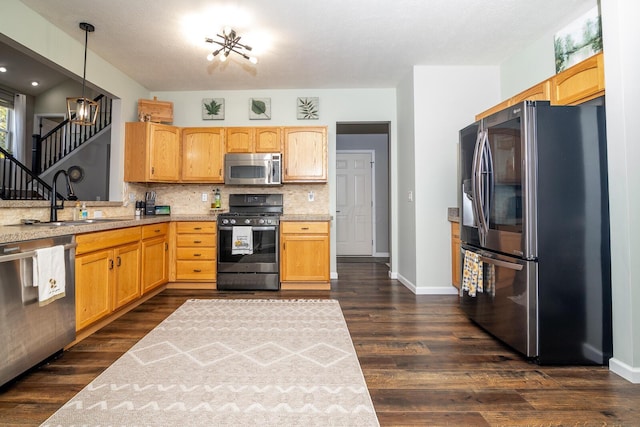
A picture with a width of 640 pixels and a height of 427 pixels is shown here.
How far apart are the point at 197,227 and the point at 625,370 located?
389 cm

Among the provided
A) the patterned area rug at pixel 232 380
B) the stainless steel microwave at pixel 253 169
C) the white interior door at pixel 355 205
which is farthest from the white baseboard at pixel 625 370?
the white interior door at pixel 355 205

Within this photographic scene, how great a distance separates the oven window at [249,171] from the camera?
3.98 metres

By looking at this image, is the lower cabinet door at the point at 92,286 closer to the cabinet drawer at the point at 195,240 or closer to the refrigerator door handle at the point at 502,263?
the cabinet drawer at the point at 195,240

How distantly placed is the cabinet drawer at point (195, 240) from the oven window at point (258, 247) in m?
0.14

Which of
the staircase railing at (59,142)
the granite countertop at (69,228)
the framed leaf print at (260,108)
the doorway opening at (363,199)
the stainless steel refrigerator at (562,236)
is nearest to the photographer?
the granite countertop at (69,228)

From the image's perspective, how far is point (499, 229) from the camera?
2217 millimetres

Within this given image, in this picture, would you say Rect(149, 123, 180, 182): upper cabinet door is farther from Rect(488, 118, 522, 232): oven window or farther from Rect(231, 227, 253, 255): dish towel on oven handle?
Rect(488, 118, 522, 232): oven window

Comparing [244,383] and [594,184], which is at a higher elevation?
[594,184]

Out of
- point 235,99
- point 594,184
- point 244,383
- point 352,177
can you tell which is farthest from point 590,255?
point 352,177

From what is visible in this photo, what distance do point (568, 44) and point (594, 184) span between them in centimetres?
150

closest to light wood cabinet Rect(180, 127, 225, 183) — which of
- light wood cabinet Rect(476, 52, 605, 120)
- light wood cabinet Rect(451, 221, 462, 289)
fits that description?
light wood cabinet Rect(451, 221, 462, 289)

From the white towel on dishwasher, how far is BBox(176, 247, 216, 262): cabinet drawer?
1781 mm

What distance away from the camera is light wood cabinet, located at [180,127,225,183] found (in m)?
4.05

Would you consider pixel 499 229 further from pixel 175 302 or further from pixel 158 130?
pixel 158 130
